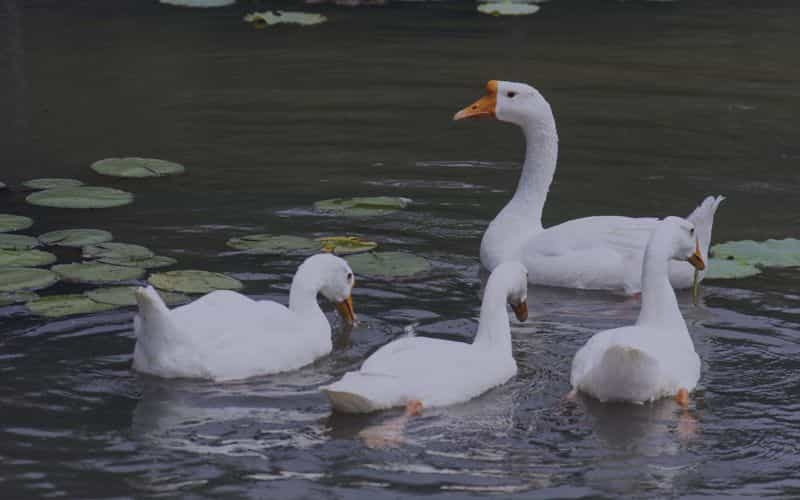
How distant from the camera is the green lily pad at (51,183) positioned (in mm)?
11852

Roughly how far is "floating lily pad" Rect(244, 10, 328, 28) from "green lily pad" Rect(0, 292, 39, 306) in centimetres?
1149

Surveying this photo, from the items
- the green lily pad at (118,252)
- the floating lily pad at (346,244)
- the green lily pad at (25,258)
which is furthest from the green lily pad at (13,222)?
the floating lily pad at (346,244)

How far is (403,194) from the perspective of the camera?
1204 cm

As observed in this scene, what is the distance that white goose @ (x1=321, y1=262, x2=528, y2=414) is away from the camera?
291 inches

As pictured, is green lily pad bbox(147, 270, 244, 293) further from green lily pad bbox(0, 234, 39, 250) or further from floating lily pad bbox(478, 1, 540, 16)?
floating lily pad bbox(478, 1, 540, 16)

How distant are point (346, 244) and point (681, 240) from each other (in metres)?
2.63

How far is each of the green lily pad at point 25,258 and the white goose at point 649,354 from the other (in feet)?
12.1

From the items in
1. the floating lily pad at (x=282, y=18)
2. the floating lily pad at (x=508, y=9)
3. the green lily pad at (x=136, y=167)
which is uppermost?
the floating lily pad at (x=508, y=9)

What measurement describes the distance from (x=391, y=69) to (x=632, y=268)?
8099mm

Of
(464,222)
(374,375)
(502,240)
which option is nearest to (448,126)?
(464,222)

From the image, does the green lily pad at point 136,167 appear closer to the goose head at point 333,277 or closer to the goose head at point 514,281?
the goose head at point 333,277

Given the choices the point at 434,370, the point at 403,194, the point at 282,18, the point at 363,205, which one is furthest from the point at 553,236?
the point at 282,18

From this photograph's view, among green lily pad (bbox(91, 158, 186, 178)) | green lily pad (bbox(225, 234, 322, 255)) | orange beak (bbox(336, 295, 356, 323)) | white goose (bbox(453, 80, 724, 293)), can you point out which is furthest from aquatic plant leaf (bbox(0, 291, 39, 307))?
green lily pad (bbox(91, 158, 186, 178))

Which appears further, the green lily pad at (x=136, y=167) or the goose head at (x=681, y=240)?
the green lily pad at (x=136, y=167)
